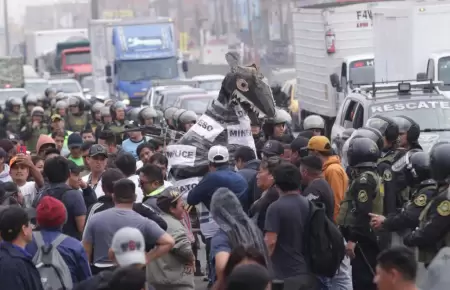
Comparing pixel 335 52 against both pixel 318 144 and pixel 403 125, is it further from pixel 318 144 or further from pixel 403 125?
pixel 318 144

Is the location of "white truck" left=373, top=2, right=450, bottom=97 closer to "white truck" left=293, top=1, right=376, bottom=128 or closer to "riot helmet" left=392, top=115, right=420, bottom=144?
"white truck" left=293, top=1, right=376, bottom=128

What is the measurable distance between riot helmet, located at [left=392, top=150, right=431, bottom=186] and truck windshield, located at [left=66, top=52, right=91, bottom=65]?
171ft

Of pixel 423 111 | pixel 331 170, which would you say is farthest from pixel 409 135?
pixel 423 111

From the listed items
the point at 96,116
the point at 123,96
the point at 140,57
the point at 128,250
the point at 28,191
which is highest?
the point at 128,250

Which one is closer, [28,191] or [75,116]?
[28,191]

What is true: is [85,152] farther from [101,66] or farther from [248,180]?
[101,66]

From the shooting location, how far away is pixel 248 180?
1113 cm

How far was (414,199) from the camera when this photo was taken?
9.17 metres

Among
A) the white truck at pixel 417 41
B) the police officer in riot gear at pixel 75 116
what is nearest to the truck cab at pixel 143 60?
the white truck at pixel 417 41

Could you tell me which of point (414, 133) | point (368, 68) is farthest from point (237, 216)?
point (368, 68)

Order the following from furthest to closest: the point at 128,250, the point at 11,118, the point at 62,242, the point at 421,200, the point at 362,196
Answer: the point at 11,118
the point at 362,196
the point at 421,200
the point at 62,242
the point at 128,250

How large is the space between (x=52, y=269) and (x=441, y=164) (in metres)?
2.60

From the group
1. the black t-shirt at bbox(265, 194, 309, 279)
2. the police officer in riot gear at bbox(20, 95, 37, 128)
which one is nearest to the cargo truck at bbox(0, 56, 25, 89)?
the police officer in riot gear at bbox(20, 95, 37, 128)

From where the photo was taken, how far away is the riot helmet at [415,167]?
959 cm
